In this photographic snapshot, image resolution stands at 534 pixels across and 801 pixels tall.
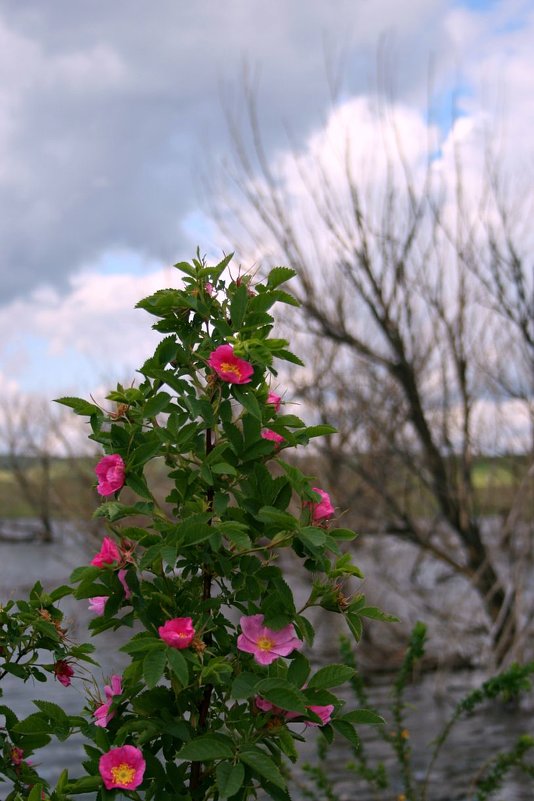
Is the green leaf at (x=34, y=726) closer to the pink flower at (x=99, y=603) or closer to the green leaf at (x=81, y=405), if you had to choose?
the pink flower at (x=99, y=603)

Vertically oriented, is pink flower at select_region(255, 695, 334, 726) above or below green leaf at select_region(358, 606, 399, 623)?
below

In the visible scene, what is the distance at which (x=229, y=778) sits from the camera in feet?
4.98

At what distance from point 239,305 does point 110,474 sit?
419 millimetres

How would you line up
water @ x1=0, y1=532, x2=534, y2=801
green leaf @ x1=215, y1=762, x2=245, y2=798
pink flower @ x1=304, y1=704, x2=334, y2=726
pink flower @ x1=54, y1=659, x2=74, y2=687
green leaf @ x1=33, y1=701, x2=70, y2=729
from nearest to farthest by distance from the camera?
1. green leaf @ x1=215, y1=762, x2=245, y2=798
2. pink flower @ x1=304, y1=704, x2=334, y2=726
3. green leaf @ x1=33, y1=701, x2=70, y2=729
4. pink flower @ x1=54, y1=659, x2=74, y2=687
5. water @ x1=0, y1=532, x2=534, y2=801

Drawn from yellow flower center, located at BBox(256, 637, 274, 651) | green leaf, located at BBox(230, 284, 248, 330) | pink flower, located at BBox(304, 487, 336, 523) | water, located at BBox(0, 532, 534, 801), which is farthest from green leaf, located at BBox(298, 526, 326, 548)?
water, located at BBox(0, 532, 534, 801)

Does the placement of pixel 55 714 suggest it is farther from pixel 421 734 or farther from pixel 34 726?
pixel 421 734

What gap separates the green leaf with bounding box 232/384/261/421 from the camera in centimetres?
165

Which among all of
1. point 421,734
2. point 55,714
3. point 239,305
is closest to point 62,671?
point 55,714

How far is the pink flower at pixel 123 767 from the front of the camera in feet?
5.34

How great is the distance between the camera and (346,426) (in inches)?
391

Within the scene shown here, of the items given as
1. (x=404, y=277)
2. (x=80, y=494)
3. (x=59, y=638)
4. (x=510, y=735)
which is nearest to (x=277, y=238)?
(x=404, y=277)

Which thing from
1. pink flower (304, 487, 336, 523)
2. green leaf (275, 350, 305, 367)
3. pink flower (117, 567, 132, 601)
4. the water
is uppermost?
green leaf (275, 350, 305, 367)

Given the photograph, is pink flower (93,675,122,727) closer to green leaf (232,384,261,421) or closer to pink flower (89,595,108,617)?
pink flower (89,595,108,617)

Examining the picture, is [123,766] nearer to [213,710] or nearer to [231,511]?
[213,710]
